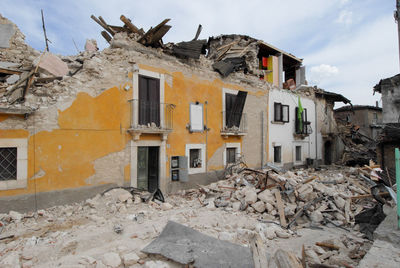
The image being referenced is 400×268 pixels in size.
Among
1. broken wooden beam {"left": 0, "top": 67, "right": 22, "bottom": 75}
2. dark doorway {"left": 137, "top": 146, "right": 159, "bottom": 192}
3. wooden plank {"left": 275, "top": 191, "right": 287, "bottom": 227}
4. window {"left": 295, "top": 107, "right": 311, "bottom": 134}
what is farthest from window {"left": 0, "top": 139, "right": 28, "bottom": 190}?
window {"left": 295, "top": 107, "right": 311, "bottom": 134}

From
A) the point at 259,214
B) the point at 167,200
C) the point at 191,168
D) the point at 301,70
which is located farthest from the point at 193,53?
the point at 301,70

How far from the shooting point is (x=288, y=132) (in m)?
16.3

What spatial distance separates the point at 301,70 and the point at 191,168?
13993mm

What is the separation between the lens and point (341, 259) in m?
4.07

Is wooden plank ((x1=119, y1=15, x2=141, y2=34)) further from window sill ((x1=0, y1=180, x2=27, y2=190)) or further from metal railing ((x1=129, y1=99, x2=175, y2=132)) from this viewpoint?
window sill ((x1=0, y1=180, x2=27, y2=190))

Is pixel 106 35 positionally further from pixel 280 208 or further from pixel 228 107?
pixel 280 208

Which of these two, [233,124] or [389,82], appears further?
[389,82]

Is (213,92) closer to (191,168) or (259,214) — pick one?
(191,168)

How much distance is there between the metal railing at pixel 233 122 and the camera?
1227 cm

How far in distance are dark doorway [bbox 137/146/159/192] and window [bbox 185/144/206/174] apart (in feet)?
5.35

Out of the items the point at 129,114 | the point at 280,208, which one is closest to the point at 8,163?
the point at 129,114

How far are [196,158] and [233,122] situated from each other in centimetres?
→ 310

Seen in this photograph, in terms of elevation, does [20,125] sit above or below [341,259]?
above

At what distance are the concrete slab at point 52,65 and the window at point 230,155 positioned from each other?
857cm
